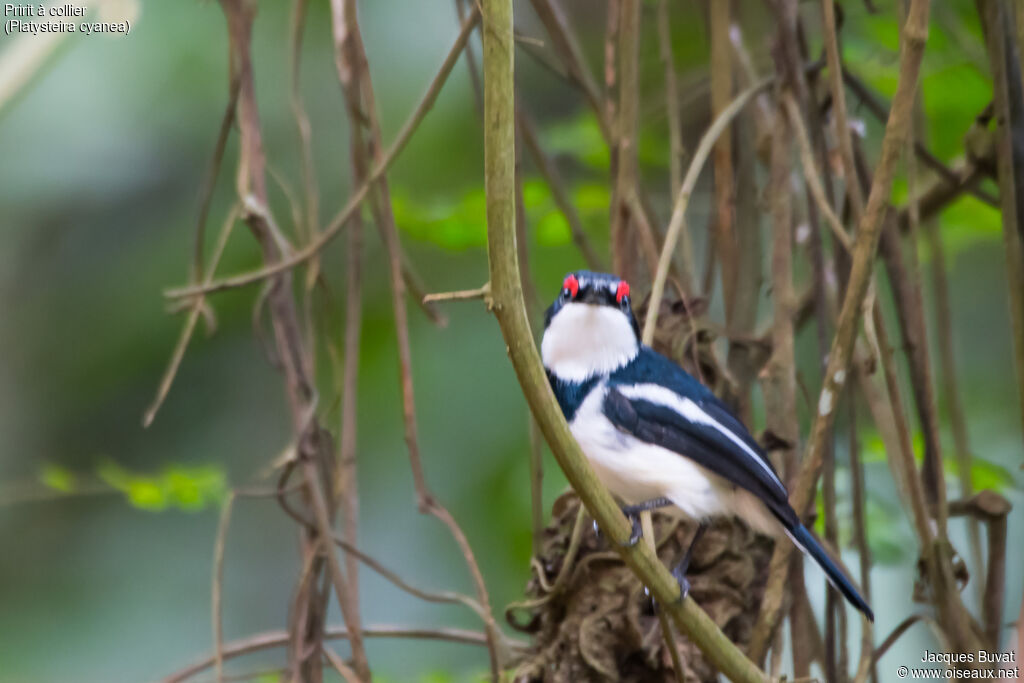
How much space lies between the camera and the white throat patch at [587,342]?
77.4 inches

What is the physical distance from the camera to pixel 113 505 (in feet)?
16.4

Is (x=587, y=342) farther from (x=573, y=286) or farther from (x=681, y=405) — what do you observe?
(x=681, y=405)

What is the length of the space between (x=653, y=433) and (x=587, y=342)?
0.23 m

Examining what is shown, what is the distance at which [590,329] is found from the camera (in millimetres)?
1991

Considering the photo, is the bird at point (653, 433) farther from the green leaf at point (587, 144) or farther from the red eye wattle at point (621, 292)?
the green leaf at point (587, 144)

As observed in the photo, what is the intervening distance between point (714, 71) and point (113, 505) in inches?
150

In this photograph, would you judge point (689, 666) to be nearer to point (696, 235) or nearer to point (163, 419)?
point (696, 235)

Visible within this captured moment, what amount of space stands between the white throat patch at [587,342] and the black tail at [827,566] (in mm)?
472

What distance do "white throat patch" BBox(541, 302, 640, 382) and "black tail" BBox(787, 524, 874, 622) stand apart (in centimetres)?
47

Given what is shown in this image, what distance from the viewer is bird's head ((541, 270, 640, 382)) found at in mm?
1954

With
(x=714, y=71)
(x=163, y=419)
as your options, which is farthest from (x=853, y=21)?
(x=163, y=419)

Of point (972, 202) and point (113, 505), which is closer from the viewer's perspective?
point (972, 202)

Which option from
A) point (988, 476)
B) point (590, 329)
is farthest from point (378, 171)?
point (988, 476)

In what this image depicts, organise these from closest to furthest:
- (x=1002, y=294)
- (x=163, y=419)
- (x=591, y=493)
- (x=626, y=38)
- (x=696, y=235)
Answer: (x=591, y=493) → (x=626, y=38) → (x=696, y=235) → (x=1002, y=294) → (x=163, y=419)
